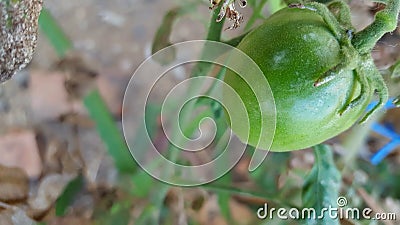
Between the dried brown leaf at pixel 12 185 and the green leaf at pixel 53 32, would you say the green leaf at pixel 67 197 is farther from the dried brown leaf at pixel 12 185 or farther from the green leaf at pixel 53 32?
the green leaf at pixel 53 32

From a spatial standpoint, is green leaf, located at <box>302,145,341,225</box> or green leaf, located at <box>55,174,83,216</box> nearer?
green leaf, located at <box>302,145,341,225</box>

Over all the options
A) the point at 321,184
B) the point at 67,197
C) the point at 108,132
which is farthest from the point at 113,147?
the point at 321,184

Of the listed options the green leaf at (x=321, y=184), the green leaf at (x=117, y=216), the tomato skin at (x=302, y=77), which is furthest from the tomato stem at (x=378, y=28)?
the green leaf at (x=117, y=216)

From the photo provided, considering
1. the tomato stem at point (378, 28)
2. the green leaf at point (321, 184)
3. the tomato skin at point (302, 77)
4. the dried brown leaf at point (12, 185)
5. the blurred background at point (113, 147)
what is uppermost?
the tomato stem at point (378, 28)

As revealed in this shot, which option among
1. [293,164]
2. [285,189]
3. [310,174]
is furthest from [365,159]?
[310,174]

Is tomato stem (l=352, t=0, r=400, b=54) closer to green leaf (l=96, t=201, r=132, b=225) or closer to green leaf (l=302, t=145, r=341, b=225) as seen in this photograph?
green leaf (l=302, t=145, r=341, b=225)

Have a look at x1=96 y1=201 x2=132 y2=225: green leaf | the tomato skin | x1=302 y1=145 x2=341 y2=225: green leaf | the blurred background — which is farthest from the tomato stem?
x1=96 y1=201 x2=132 y2=225: green leaf

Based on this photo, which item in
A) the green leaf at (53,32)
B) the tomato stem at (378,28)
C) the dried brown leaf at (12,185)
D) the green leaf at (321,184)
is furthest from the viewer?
the green leaf at (53,32)
